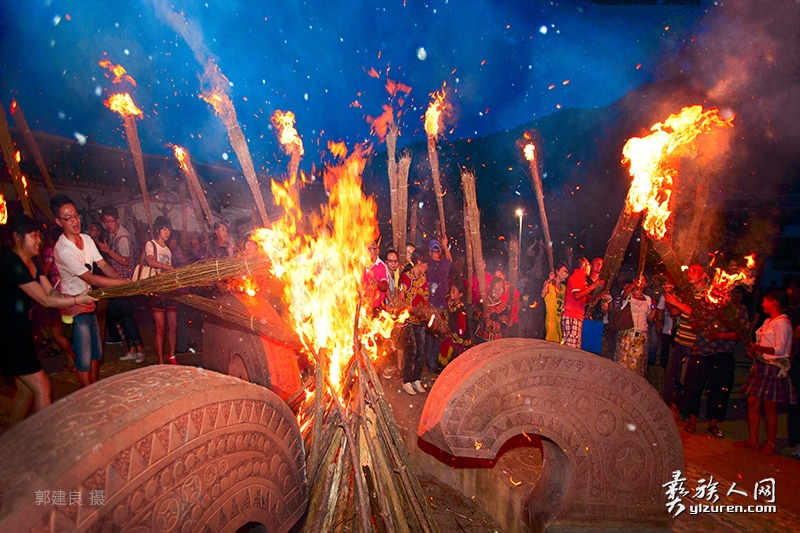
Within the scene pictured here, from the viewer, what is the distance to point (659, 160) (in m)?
5.90

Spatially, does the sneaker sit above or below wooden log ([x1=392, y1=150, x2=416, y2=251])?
below

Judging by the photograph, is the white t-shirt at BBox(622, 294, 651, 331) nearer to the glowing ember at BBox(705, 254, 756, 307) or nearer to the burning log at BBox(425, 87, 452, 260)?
the glowing ember at BBox(705, 254, 756, 307)

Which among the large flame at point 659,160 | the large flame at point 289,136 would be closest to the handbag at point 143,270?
the large flame at point 289,136

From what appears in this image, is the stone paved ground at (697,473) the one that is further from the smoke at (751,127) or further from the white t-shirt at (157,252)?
the smoke at (751,127)

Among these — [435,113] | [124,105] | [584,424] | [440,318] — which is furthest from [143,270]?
[435,113]

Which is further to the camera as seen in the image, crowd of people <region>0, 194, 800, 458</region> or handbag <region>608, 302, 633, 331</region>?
handbag <region>608, 302, 633, 331</region>

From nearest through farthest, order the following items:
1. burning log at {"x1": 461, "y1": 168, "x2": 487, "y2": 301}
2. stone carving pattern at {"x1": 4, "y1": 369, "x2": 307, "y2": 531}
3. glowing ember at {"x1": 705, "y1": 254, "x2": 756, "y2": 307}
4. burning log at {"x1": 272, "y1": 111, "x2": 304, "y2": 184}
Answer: stone carving pattern at {"x1": 4, "y1": 369, "x2": 307, "y2": 531} → glowing ember at {"x1": 705, "y1": 254, "x2": 756, "y2": 307} → burning log at {"x1": 461, "y1": 168, "x2": 487, "y2": 301} → burning log at {"x1": 272, "y1": 111, "x2": 304, "y2": 184}

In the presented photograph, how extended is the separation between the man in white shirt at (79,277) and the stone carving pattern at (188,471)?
284 centimetres

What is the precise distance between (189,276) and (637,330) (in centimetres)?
639

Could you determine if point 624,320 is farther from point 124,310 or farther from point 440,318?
point 124,310

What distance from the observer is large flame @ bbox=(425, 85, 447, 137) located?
10992mm

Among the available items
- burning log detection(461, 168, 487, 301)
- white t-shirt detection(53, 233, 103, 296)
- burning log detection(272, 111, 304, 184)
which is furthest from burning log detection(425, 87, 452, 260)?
white t-shirt detection(53, 233, 103, 296)

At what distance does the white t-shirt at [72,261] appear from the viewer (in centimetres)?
411

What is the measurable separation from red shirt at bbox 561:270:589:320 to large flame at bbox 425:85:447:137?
6397 mm
